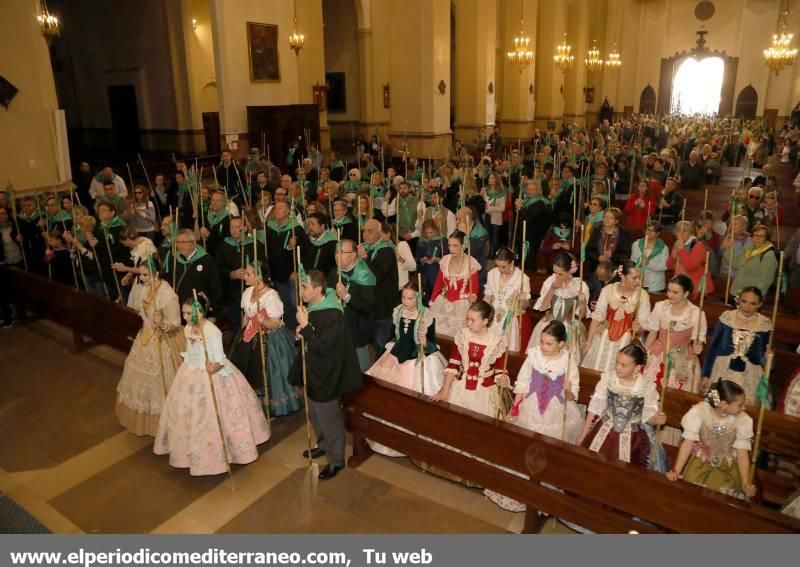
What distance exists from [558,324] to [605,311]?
5.13ft

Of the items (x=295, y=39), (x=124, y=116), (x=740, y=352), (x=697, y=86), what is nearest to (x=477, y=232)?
(x=740, y=352)

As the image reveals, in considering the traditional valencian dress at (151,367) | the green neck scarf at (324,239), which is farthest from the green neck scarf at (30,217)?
the green neck scarf at (324,239)

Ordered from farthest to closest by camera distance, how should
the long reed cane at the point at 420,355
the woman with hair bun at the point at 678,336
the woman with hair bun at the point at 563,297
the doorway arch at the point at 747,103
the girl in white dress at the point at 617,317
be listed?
the doorway arch at the point at 747,103, the woman with hair bun at the point at 563,297, the girl in white dress at the point at 617,317, the woman with hair bun at the point at 678,336, the long reed cane at the point at 420,355

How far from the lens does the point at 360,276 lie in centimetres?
627

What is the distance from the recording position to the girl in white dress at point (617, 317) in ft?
19.2

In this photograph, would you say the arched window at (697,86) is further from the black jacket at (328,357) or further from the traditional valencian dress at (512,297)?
the black jacket at (328,357)

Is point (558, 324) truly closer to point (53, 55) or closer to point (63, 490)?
point (63, 490)

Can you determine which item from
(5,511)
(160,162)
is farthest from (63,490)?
(160,162)

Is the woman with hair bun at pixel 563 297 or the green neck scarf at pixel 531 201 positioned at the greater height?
the green neck scarf at pixel 531 201

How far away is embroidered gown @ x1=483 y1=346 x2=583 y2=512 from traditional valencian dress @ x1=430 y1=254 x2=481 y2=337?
6.20 ft

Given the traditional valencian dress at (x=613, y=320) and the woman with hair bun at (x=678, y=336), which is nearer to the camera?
the woman with hair bun at (x=678, y=336)

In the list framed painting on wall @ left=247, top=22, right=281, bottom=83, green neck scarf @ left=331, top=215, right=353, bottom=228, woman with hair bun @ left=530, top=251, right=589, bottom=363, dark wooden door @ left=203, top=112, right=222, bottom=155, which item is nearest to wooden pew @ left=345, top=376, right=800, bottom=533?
woman with hair bun @ left=530, top=251, right=589, bottom=363

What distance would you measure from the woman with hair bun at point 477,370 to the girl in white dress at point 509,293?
3.79ft

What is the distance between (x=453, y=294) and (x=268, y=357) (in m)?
2.15
